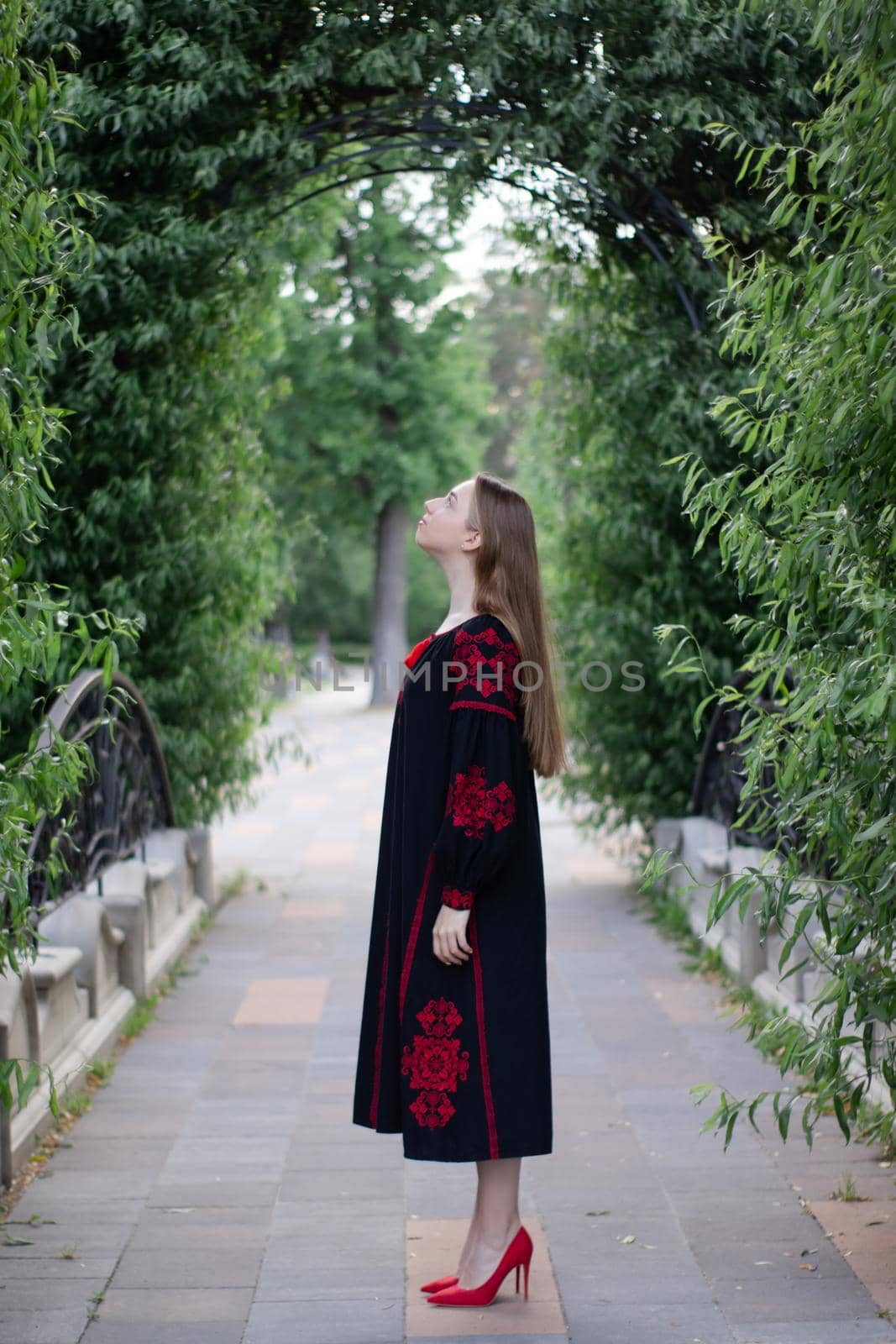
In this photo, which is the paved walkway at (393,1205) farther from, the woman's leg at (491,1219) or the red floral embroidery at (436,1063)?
the red floral embroidery at (436,1063)

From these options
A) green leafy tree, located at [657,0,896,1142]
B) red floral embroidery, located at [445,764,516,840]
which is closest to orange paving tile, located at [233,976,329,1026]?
red floral embroidery, located at [445,764,516,840]

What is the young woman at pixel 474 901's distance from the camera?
305 centimetres

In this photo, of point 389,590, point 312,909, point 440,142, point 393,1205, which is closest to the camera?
point 393,1205

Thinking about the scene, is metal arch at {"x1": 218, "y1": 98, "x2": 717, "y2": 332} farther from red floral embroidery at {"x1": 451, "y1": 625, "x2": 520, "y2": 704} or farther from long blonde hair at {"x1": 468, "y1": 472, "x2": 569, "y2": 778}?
red floral embroidery at {"x1": 451, "y1": 625, "x2": 520, "y2": 704}

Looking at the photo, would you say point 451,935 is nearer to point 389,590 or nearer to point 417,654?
point 417,654

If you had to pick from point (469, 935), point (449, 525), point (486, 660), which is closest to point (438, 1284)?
point (469, 935)

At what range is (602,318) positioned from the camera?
753 cm

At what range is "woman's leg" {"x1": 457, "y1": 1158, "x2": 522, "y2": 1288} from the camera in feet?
10.4

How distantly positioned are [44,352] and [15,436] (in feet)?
0.71

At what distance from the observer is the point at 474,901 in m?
3.11

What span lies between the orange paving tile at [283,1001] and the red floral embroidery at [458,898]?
9.54ft

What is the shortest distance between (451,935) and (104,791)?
3205 mm

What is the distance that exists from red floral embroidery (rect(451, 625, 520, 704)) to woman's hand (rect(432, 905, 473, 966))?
1.51ft

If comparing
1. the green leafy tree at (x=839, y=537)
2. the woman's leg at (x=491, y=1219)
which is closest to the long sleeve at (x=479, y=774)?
the green leafy tree at (x=839, y=537)
